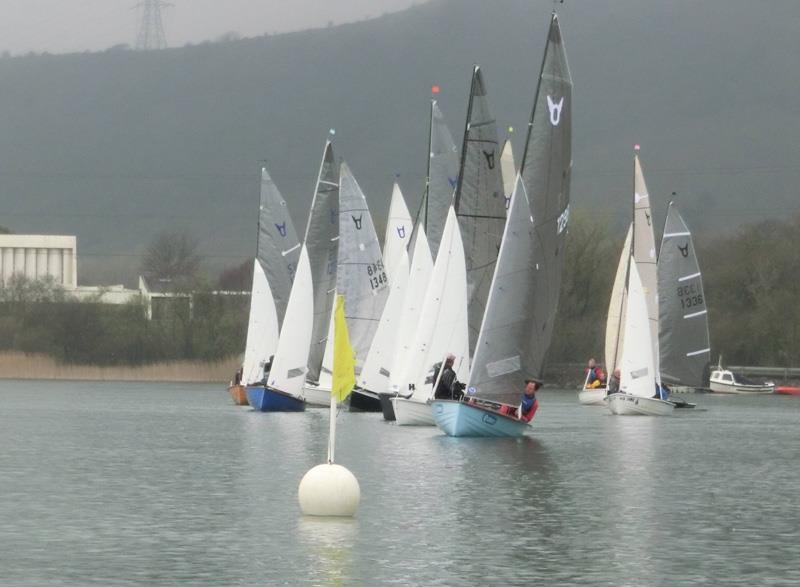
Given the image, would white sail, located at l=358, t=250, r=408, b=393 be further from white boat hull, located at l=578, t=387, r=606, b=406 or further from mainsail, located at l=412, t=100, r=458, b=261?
white boat hull, located at l=578, t=387, r=606, b=406

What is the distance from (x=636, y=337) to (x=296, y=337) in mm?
10674

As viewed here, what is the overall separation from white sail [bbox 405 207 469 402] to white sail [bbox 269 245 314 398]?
12181 millimetres

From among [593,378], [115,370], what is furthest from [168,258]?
[593,378]

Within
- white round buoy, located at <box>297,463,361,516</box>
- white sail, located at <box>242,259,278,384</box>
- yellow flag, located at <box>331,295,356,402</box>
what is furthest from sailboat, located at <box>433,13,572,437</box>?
white sail, located at <box>242,259,278,384</box>

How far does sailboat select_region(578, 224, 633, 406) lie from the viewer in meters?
70.2

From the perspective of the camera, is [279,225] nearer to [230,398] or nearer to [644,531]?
[230,398]

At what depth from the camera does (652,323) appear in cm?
6531

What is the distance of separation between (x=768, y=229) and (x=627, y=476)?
255ft

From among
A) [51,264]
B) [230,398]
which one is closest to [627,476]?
[230,398]

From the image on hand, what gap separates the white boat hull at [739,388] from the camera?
301 feet

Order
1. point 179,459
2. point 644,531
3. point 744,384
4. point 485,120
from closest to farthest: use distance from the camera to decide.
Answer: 1. point 644,531
2. point 179,459
3. point 485,120
4. point 744,384

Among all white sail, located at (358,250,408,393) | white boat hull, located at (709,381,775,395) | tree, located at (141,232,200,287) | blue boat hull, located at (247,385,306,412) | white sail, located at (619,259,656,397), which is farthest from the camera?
tree, located at (141,232,200,287)

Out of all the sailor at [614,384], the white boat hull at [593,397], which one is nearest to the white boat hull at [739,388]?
the white boat hull at [593,397]

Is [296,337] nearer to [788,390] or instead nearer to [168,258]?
[788,390]
